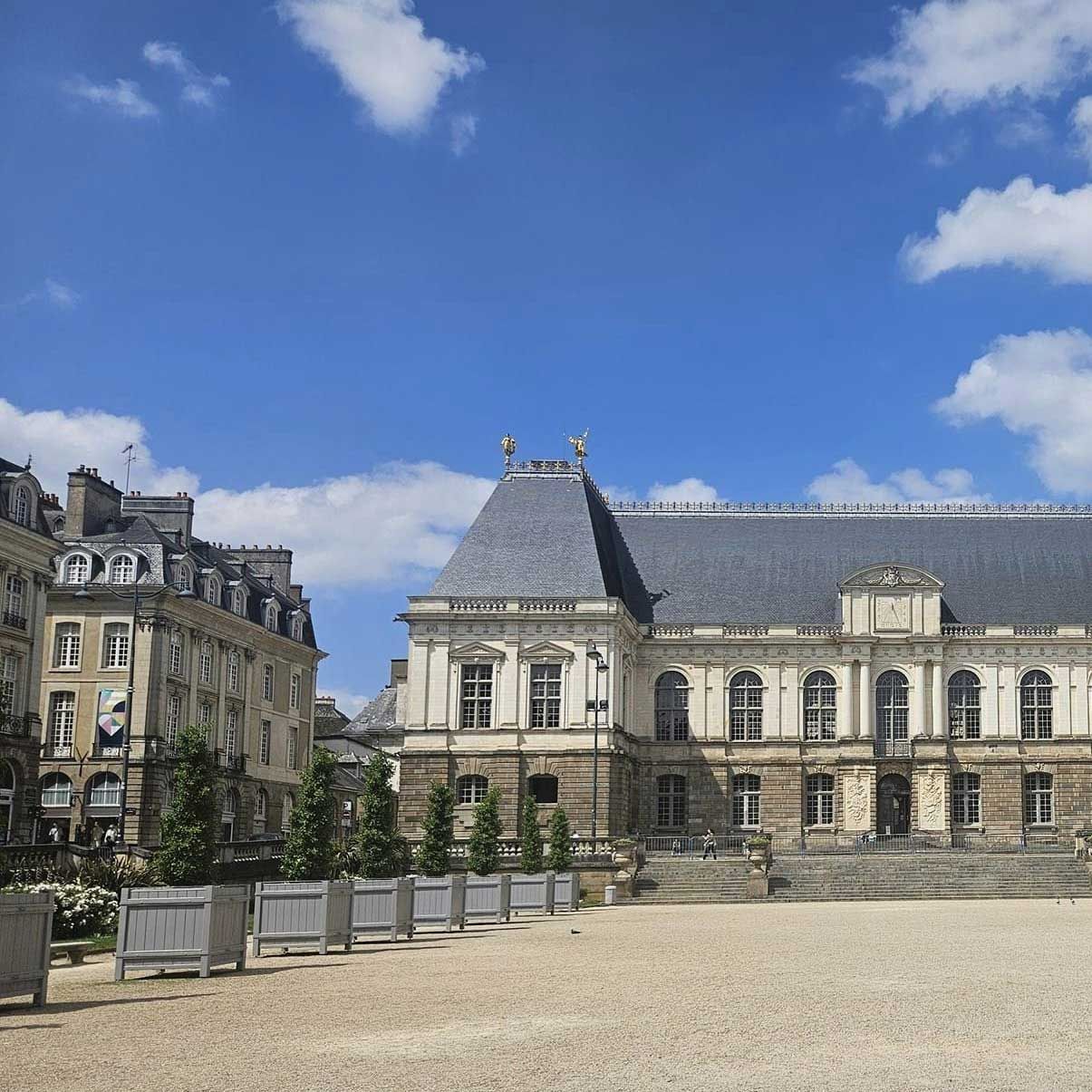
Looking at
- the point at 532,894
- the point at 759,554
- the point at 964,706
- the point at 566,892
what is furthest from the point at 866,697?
the point at 532,894

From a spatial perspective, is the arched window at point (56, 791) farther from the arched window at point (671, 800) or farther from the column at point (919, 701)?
the column at point (919, 701)

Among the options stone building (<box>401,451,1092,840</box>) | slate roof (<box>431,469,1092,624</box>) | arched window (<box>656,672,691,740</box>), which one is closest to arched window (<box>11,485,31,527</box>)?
stone building (<box>401,451,1092,840</box>)

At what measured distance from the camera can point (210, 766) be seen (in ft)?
87.9

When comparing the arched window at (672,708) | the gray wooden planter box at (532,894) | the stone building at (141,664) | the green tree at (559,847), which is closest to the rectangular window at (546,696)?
the arched window at (672,708)

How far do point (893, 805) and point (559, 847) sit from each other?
20.7m

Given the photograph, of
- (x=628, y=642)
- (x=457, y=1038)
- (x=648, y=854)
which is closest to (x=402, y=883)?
(x=457, y=1038)

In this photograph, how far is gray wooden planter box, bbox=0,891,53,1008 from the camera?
15.7 meters

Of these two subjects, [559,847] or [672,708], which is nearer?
[559,847]

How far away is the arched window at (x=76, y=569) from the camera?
194ft

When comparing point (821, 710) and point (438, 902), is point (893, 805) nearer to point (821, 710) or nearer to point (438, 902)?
point (821, 710)

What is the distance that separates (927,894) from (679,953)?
86.6ft

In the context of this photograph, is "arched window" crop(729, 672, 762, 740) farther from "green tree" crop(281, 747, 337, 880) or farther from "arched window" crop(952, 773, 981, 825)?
"green tree" crop(281, 747, 337, 880)

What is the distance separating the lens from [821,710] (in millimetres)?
66750

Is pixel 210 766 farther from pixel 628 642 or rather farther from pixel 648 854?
pixel 628 642
